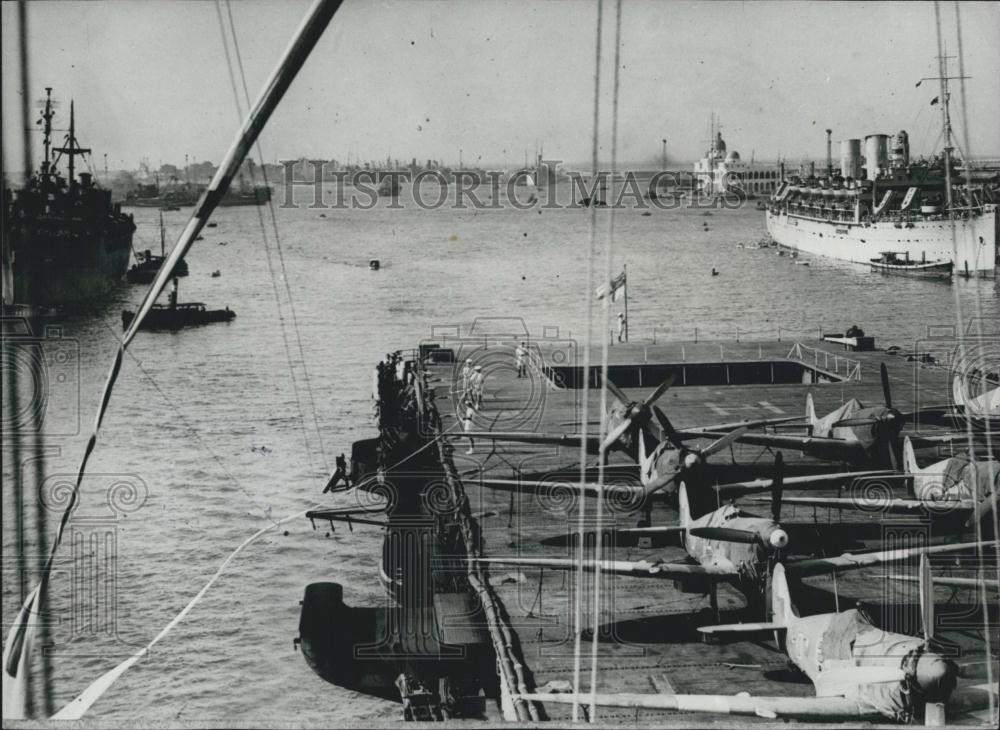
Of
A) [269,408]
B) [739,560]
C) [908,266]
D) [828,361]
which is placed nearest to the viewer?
[739,560]

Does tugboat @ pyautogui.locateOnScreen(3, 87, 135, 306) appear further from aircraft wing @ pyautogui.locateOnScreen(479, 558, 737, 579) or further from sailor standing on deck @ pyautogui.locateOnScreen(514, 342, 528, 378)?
aircraft wing @ pyautogui.locateOnScreen(479, 558, 737, 579)

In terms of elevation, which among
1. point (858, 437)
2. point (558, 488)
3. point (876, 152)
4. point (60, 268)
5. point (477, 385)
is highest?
point (876, 152)

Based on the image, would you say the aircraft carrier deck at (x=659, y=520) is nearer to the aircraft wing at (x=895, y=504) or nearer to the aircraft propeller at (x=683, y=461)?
the aircraft wing at (x=895, y=504)

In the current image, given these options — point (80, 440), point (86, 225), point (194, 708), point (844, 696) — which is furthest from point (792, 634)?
point (86, 225)

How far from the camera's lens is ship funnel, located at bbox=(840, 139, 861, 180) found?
119 meters

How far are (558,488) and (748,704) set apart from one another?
15104 mm

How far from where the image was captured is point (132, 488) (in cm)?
3862

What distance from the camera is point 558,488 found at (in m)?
27.1

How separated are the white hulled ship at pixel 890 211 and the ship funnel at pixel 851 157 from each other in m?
0.12

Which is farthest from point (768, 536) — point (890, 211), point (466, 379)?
point (890, 211)

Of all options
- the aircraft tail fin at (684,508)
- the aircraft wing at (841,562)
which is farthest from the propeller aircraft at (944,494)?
the aircraft wing at (841,562)

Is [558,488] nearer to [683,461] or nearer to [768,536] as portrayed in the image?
[683,461]

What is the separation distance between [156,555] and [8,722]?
27196 millimetres

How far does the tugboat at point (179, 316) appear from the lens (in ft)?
244
